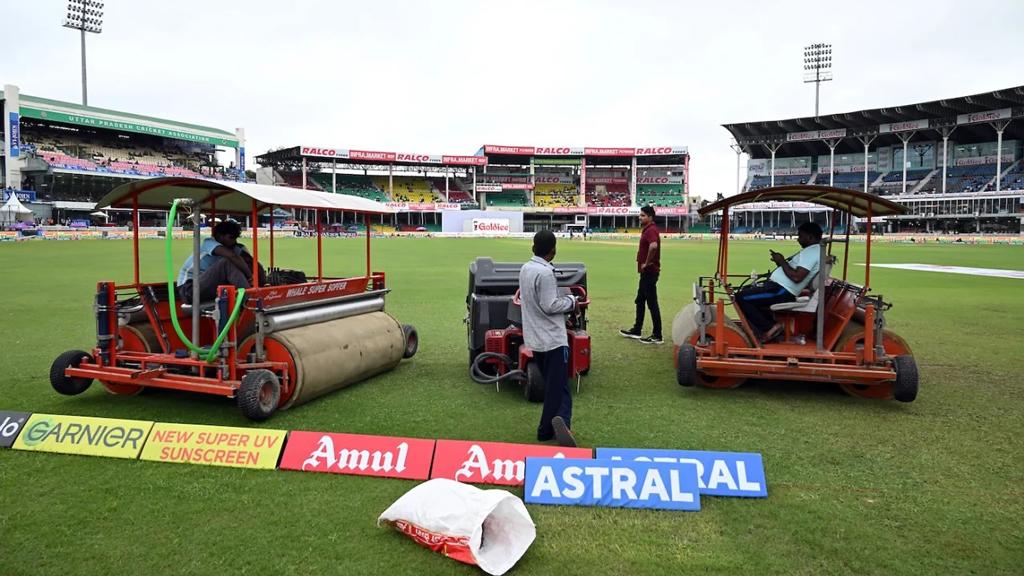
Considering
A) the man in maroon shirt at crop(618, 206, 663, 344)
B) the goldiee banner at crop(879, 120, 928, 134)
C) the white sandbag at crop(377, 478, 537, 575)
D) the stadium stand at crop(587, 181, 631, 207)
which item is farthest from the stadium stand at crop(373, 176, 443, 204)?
the white sandbag at crop(377, 478, 537, 575)

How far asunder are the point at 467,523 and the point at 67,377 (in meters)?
4.72

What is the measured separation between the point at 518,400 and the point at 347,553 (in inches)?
128

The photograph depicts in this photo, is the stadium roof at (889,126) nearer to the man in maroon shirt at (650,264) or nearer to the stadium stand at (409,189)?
the stadium stand at (409,189)

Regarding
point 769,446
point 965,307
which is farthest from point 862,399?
point 965,307

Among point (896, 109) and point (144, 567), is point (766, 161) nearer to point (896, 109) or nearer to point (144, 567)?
point (896, 109)

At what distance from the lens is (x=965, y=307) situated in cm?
1414

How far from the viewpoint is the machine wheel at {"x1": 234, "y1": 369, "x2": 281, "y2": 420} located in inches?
218

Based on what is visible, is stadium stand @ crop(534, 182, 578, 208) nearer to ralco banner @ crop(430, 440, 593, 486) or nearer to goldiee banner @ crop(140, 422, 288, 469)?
goldiee banner @ crop(140, 422, 288, 469)

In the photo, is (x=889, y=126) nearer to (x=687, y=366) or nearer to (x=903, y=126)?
(x=903, y=126)

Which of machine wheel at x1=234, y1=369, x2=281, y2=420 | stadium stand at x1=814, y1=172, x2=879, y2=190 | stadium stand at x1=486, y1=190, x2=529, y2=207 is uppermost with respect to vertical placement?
stadium stand at x1=814, y1=172, x2=879, y2=190

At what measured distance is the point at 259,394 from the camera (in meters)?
5.59

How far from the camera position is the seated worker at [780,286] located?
6930 millimetres

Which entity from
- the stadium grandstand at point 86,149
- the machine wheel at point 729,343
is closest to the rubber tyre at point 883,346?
the machine wheel at point 729,343

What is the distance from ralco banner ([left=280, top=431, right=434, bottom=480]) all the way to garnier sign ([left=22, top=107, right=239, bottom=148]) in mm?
71034
